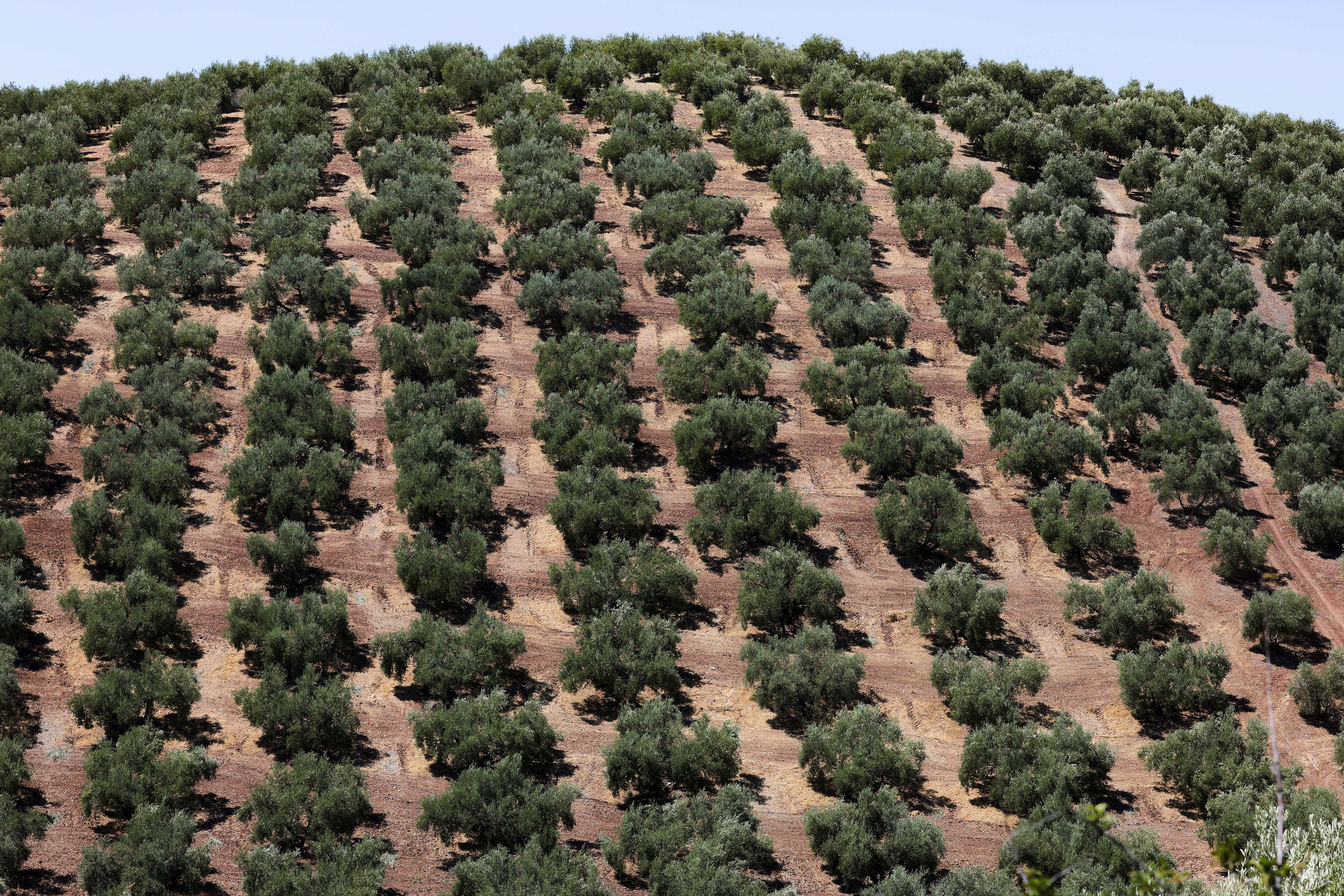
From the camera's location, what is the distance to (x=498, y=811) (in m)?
22.7

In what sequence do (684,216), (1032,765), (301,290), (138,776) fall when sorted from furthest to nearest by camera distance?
1. (684,216)
2. (301,290)
3. (1032,765)
4. (138,776)

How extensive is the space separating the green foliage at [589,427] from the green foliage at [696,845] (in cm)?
1238

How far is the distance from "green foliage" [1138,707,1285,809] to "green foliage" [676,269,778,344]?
19222 mm

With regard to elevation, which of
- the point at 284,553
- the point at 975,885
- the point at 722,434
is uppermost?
the point at 722,434

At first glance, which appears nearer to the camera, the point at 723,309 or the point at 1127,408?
the point at 1127,408

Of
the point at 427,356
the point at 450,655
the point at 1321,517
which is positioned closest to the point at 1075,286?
the point at 1321,517

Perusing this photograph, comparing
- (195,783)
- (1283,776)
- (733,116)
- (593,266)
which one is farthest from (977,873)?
(733,116)

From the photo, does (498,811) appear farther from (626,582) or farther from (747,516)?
(747,516)

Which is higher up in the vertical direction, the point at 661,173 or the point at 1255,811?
the point at 661,173

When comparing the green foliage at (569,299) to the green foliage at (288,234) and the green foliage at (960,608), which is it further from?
the green foliage at (960,608)

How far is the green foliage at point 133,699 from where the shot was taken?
81.8 ft

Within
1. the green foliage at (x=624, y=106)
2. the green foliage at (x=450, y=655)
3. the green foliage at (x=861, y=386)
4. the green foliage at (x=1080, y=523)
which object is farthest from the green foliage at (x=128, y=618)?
the green foliage at (x=624, y=106)

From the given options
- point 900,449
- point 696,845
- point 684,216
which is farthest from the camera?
point 684,216

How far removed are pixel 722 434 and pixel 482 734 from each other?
1346 centimetres
